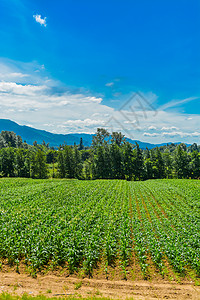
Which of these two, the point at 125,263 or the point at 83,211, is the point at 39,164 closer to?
the point at 83,211

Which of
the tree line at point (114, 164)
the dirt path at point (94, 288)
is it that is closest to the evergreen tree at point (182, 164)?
the tree line at point (114, 164)

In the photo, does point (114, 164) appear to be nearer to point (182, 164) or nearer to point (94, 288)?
point (182, 164)

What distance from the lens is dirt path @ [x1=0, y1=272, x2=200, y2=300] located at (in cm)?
673

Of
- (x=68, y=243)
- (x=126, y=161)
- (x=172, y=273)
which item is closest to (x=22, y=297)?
(x=68, y=243)

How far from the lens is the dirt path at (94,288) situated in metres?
6.73

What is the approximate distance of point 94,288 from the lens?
7.13 metres

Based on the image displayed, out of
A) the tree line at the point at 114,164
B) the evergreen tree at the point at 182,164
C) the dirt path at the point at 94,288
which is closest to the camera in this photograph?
the dirt path at the point at 94,288

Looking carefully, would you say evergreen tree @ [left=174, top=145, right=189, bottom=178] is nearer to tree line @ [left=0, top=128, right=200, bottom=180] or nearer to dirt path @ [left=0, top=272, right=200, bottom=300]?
tree line @ [left=0, top=128, right=200, bottom=180]

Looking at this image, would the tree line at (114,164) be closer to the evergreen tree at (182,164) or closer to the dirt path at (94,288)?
the evergreen tree at (182,164)

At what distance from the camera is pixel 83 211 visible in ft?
55.6

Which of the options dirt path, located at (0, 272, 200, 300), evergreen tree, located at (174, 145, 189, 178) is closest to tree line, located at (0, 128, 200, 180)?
evergreen tree, located at (174, 145, 189, 178)

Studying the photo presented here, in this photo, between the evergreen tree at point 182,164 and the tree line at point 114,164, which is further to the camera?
the tree line at point 114,164

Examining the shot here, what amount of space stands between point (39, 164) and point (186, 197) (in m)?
52.8

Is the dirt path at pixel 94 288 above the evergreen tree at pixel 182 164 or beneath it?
beneath
